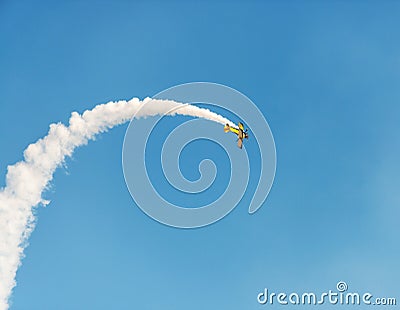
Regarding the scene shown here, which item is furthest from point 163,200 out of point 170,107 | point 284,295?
point 284,295

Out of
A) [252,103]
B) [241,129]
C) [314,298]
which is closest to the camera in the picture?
[314,298]

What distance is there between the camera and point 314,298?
41281 millimetres

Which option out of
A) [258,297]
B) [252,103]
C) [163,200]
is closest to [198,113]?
[252,103]

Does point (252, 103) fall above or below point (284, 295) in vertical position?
above

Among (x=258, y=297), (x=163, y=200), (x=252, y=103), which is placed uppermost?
(x=252, y=103)

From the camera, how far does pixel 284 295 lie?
137ft

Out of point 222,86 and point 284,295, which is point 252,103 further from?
point 284,295

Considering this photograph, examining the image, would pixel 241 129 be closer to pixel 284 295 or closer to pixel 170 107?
pixel 170 107

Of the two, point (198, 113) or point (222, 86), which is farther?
point (198, 113)

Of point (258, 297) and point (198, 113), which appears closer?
point (258, 297)

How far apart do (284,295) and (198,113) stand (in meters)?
21.7

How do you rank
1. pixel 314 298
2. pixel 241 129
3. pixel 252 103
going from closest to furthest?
1. pixel 314 298
2. pixel 252 103
3. pixel 241 129

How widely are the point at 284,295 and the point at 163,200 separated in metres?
14.6

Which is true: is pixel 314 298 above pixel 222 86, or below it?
below
